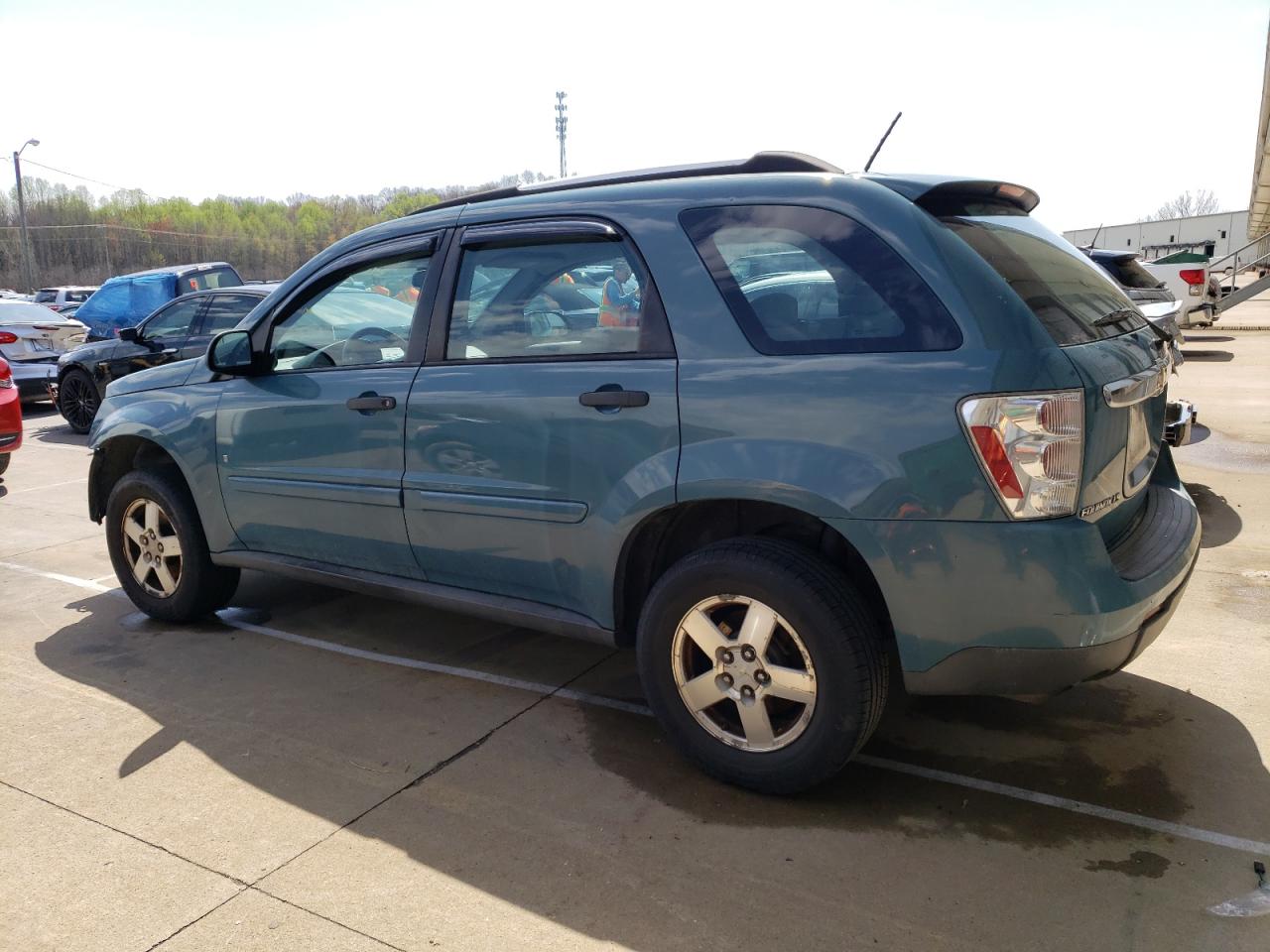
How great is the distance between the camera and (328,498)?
4270 millimetres

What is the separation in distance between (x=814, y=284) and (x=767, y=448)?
52 centimetres

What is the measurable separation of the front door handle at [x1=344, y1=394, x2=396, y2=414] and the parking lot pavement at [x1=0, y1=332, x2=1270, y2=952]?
115cm

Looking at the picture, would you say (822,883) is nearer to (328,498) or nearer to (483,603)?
(483,603)

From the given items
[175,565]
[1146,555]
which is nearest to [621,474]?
[1146,555]

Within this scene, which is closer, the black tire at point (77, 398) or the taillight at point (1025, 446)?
the taillight at point (1025, 446)

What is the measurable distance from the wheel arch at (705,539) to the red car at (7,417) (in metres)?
7.05

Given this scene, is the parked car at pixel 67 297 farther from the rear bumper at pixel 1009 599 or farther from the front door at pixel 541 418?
the rear bumper at pixel 1009 599

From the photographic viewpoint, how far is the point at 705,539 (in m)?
3.51

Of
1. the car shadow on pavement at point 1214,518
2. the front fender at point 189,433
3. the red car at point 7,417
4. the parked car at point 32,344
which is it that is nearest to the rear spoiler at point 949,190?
the car shadow on pavement at point 1214,518

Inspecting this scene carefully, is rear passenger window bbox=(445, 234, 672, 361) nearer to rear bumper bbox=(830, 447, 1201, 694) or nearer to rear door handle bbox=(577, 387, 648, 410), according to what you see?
rear door handle bbox=(577, 387, 648, 410)

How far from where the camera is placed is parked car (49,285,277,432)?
1113cm

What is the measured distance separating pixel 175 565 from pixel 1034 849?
4033 millimetres

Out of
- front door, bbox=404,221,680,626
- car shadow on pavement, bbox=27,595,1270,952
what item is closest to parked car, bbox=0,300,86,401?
car shadow on pavement, bbox=27,595,1270,952

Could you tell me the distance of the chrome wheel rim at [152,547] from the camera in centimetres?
500
